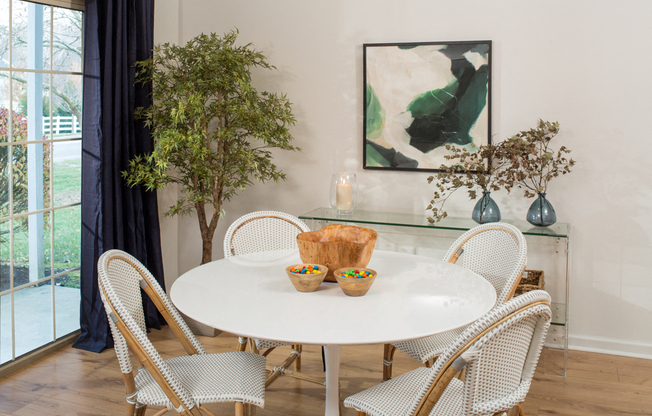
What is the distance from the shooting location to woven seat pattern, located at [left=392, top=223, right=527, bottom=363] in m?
2.13

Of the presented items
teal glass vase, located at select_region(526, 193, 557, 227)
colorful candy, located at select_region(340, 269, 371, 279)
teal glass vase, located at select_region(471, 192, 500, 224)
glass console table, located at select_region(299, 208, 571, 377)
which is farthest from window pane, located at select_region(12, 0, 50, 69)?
teal glass vase, located at select_region(526, 193, 557, 227)

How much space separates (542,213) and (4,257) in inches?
114

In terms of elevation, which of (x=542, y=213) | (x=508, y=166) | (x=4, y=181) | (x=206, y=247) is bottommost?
(x=206, y=247)

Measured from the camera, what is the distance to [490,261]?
2396mm

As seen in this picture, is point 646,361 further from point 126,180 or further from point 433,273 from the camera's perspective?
point 126,180

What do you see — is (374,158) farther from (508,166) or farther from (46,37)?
(46,37)

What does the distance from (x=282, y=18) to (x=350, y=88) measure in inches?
26.5

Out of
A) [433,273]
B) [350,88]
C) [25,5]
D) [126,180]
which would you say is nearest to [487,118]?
[350,88]

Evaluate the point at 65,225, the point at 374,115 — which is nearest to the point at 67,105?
the point at 65,225

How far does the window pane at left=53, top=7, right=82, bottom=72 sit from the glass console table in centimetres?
160

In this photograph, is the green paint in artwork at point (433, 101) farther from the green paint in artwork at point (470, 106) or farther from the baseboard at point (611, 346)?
the baseboard at point (611, 346)

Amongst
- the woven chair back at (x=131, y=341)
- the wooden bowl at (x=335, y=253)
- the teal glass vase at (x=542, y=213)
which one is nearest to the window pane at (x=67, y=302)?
the woven chair back at (x=131, y=341)

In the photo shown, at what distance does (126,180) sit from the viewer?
3160 millimetres

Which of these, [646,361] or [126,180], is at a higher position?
[126,180]
